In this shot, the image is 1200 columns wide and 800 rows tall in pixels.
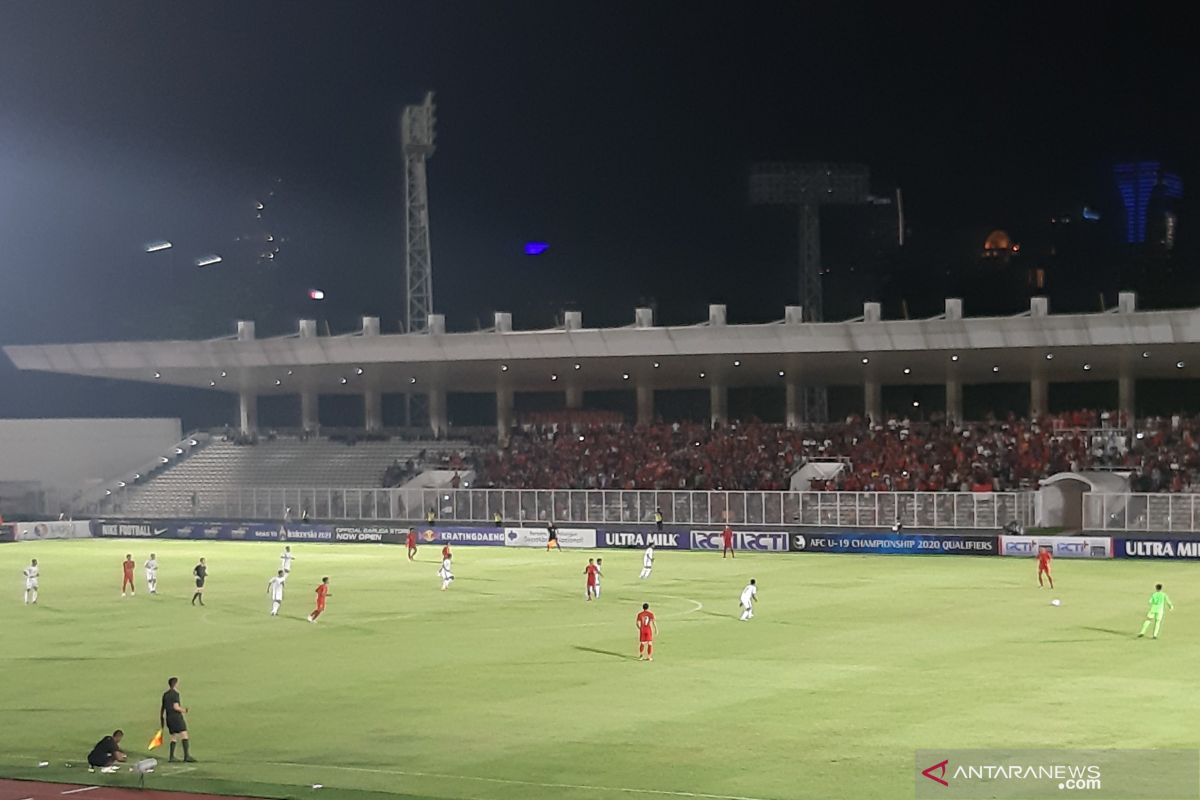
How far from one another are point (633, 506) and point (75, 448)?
37.3 metres

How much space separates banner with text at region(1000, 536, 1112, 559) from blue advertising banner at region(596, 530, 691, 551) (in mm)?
13803

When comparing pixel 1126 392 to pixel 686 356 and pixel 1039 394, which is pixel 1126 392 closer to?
pixel 1039 394

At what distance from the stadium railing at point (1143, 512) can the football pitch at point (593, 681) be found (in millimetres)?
6900

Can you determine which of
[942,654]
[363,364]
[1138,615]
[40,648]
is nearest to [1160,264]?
[363,364]

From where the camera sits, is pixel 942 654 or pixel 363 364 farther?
pixel 363 364

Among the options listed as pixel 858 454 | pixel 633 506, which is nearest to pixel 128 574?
pixel 633 506

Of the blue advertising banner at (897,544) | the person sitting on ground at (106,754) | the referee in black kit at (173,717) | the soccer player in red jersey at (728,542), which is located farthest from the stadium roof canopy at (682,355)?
the person sitting on ground at (106,754)

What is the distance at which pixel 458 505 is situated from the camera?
74625mm

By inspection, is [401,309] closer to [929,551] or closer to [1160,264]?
[1160,264]

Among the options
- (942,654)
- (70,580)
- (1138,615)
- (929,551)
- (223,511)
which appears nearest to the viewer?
(942,654)

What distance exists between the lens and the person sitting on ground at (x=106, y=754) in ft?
73.8

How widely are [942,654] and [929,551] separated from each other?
30.6m

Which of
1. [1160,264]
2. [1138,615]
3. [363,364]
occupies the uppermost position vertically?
[1160,264]
